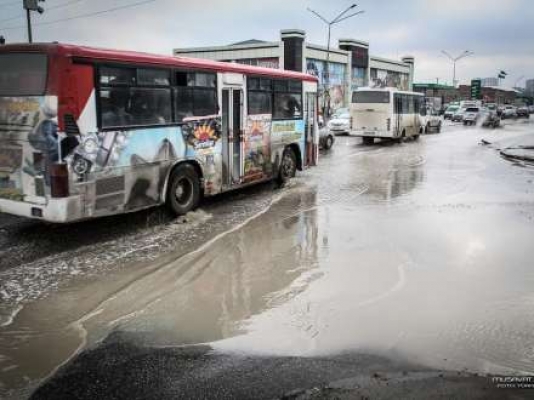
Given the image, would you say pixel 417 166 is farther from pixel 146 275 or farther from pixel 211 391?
pixel 211 391

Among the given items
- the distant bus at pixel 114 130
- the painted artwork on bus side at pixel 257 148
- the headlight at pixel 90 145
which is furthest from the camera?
the painted artwork on bus side at pixel 257 148

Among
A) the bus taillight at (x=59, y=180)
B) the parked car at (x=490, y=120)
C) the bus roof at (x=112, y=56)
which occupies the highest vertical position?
the bus roof at (x=112, y=56)

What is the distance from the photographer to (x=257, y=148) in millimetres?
12328

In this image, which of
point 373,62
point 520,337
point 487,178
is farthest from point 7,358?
point 373,62

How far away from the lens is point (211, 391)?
4.14 m

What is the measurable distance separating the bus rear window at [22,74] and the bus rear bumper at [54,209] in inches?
58.4

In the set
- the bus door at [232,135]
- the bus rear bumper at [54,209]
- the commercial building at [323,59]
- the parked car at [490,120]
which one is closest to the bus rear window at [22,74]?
the bus rear bumper at [54,209]

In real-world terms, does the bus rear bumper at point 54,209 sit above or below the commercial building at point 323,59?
below

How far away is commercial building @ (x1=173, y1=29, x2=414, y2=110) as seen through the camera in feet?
143

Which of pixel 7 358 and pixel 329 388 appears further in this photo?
pixel 7 358

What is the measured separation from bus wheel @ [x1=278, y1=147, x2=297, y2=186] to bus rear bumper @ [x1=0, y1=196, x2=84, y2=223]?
6553mm

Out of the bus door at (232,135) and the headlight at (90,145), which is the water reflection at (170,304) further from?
the bus door at (232,135)

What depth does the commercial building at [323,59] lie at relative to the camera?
143 ft

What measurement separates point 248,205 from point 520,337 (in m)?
7.00
